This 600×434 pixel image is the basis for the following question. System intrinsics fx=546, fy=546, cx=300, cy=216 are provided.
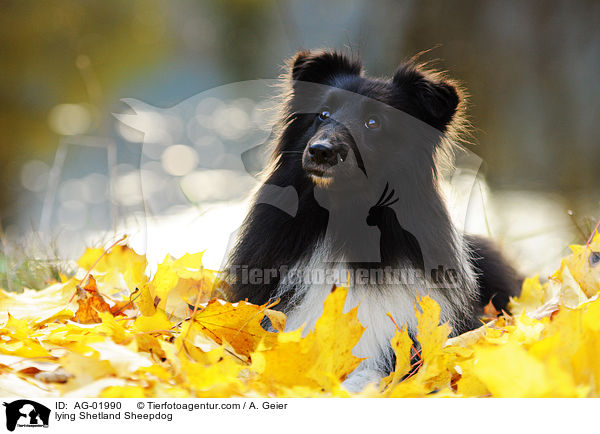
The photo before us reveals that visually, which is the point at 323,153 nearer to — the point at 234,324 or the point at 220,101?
the point at 234,324

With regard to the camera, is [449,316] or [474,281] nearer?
[449,316]

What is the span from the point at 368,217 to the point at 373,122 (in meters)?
0.38

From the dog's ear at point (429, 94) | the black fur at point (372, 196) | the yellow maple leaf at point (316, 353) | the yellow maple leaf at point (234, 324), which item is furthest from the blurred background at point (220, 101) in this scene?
the yellow maple leaf at point (316, 353)

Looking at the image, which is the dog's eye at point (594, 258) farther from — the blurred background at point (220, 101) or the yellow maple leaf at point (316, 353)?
the yellow maple leaf at point (316, 353)

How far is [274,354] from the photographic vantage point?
1153 millimetres

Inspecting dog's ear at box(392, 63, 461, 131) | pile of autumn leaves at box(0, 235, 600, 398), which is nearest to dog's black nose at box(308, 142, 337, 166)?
dog's ear at box(392, 63, 461, 131)
